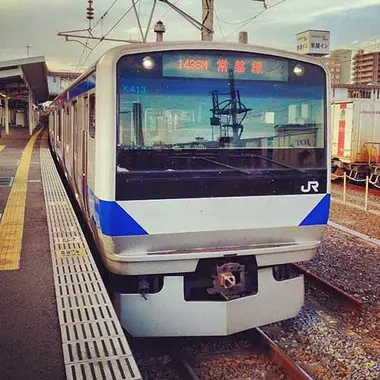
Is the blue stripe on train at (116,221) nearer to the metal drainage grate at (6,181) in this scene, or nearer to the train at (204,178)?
the train at (204,178)

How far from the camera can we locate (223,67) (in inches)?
181

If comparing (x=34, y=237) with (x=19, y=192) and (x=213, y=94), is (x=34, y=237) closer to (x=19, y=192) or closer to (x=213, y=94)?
(x=213, y=94)

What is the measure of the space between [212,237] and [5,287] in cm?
186

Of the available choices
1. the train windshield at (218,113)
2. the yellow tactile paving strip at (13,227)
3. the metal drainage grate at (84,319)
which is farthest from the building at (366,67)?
the metal drainage grate at (84,319)

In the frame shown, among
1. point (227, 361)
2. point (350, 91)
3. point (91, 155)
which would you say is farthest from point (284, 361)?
point (350, 91)

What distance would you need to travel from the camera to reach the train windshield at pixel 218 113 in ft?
14.2

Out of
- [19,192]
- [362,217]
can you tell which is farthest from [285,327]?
[362,217]

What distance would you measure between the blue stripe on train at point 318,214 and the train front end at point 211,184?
12mm

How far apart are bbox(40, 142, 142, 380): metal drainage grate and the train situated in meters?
0.38

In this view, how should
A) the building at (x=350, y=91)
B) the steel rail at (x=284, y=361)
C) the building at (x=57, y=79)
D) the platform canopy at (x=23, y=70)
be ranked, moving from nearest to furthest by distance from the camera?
the steel rail at (x=284, y=361) < the platform canopy at (x=23, y=70) < the building at (x=350, y=91) < the building at (x=57, y=79)

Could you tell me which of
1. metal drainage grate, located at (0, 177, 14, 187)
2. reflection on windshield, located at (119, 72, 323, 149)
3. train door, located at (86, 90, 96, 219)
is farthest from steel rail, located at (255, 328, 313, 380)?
metal drainage grate, located at (0, 177, 14, 187)

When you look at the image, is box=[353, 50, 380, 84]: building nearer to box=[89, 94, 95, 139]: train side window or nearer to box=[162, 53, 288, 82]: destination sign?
box=[162, 53, 288, 82]: destination sign

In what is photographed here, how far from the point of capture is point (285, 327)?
225 inches

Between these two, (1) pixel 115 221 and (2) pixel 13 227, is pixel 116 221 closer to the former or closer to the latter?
(1) pixel 115 221
